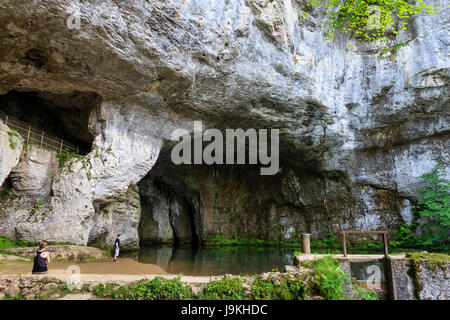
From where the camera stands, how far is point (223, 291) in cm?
526

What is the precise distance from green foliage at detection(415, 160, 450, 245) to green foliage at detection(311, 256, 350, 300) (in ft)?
30.3

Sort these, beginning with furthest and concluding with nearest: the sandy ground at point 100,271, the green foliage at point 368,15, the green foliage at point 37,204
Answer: the green foliage at point 368,15
the green foliage at point 37,204
the sandy ground at point 100,271

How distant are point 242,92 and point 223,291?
8.19 metres

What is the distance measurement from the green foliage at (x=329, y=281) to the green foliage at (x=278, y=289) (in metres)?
0.39

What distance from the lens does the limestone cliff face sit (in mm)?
8453

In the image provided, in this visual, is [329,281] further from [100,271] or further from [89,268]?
[89,268]

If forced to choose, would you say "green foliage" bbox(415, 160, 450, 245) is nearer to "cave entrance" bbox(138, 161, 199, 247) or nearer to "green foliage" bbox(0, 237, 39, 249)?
"cave entrance" bbox(138, 161, 199, 247)

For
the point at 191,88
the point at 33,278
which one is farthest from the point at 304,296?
the point at 191,88

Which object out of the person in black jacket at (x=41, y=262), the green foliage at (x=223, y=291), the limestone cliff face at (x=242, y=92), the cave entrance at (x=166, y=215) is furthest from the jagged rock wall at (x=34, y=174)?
the cave entrance at (x=166, y=215)

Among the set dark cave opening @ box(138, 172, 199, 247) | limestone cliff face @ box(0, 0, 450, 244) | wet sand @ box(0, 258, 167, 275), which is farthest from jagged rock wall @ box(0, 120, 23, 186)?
dark cave opening @ box(138, 172, 199, 247)

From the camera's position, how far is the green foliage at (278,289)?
5.29m

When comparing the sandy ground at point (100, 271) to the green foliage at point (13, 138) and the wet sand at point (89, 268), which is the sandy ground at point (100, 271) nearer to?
the wet sand at point (89, 268)

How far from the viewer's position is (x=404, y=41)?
1310 cm

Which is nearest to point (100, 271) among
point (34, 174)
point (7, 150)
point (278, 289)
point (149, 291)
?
point (149, 291)
